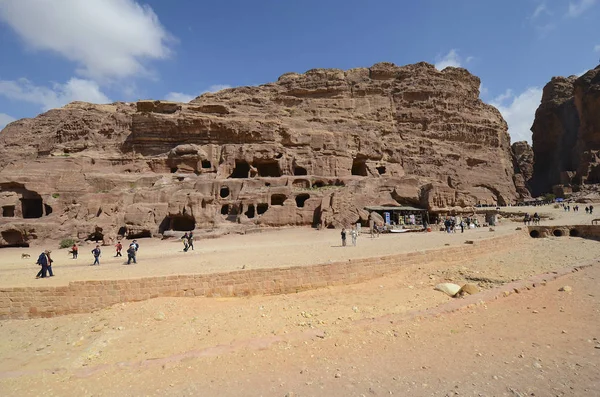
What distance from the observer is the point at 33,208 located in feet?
90.7

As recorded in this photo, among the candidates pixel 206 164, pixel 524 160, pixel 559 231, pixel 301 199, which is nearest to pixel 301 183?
pixel 301 199

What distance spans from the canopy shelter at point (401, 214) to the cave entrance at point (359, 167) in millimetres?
12671

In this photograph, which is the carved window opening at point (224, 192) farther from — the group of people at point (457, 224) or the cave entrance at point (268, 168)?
the group of people at point (457, 224)

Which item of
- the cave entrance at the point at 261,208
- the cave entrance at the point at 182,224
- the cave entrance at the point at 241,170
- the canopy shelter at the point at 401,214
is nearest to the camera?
the cave entrance at the point at 182,224

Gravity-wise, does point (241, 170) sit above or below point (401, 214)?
above

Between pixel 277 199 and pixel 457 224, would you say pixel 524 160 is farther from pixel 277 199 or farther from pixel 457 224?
pixel 277 199

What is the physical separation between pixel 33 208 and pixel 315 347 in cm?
3086

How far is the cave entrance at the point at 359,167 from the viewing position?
40.5 m

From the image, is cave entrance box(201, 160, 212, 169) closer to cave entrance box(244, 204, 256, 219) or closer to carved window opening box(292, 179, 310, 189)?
carved window opening box(292, 179, 310, 189)

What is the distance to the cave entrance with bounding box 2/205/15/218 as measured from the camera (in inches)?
1007

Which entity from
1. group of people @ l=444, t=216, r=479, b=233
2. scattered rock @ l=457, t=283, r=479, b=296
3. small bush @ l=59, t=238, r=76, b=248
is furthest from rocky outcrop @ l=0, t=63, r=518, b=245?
scattered rock @ l=457, t=283, r=479, b=296

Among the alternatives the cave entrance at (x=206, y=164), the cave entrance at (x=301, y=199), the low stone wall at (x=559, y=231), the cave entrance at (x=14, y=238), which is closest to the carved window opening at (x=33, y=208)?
the cave entrance at (x=14, y=238)

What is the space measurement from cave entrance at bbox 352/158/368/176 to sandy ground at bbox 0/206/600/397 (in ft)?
99.9

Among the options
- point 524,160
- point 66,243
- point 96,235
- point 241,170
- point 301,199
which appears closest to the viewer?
point 66,243
